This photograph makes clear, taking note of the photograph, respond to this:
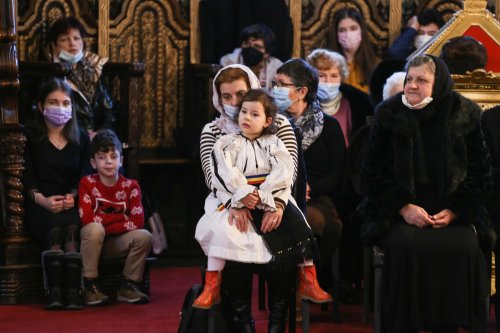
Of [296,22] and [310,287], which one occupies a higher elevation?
[296,22]

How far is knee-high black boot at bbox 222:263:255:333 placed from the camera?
17.5ft

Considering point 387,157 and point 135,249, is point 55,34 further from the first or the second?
point 387,157

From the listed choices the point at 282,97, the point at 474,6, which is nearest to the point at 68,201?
the point at 282,97

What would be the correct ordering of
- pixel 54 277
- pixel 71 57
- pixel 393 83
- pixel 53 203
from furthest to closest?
1. pixel 71 57
2. pixel 53 203
3. pixel 54 277
4. pixel 393 83

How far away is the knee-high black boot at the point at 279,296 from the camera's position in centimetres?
537

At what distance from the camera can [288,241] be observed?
5.31 metres

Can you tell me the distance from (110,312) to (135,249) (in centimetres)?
47

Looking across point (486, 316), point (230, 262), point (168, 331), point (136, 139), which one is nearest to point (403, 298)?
point (486, 316)

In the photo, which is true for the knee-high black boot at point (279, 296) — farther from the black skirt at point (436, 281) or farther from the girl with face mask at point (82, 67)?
the girl with face mask at point (82, 67)

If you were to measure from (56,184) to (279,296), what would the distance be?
2.22 metres

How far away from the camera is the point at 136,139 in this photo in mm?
8156

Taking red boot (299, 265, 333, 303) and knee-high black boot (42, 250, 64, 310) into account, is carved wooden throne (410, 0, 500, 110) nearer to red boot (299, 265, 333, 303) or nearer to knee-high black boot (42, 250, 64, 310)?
red boot (299, 265, 333, 303)

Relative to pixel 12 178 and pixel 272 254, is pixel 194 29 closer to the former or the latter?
pixel 12 178

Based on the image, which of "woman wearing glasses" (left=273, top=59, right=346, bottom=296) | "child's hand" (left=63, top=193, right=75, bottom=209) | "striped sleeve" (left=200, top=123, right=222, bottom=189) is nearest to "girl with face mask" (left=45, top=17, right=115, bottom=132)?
"child's hand" (left=63, top=193, right=75, bottom=209)
